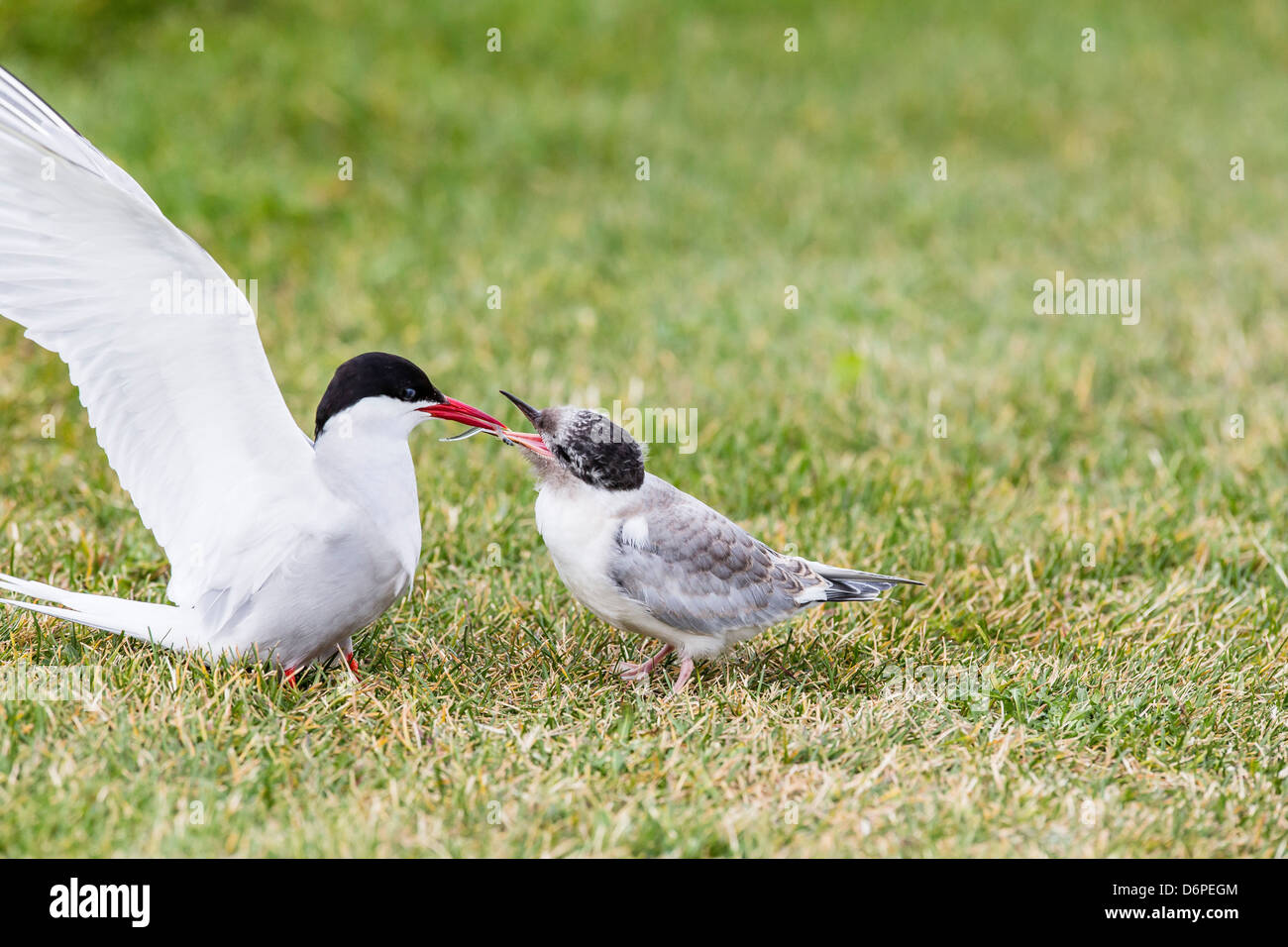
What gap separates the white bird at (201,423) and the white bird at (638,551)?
270 millimetres

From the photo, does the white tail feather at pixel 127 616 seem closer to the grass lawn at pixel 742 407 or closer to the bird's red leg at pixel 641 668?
the grass lawn at pixel 742 407

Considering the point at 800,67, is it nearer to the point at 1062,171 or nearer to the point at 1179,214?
the point at 1062,171

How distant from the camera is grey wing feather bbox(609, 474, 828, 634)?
3162 millimetres

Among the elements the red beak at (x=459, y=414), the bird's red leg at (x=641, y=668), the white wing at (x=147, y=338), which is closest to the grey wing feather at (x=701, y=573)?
the bird's red leg at (x=641, y=668)

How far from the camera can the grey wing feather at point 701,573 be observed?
3.16 meters

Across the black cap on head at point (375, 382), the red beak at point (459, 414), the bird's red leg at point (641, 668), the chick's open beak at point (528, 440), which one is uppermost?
the black cap on head at point (375, 382)

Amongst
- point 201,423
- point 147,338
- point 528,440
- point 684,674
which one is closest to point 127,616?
point 201,423

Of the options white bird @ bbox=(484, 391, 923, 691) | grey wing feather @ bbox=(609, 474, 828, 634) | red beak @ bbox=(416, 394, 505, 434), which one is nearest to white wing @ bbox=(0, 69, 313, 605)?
red beak @ bbox=(416, 394, 505, 434)

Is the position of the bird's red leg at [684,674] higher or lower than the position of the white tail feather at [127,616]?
lower

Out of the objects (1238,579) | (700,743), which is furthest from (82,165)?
(1238,579)

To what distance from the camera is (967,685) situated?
3.31 metres

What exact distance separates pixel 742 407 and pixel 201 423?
2814mm

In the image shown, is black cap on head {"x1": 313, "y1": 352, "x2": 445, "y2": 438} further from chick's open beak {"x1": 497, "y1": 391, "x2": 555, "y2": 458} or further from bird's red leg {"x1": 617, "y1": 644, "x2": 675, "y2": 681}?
bird's red leg {"x1": 617, "y1": 644, "x2": 675, "y2": 681}

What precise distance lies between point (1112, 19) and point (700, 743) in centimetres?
1173
